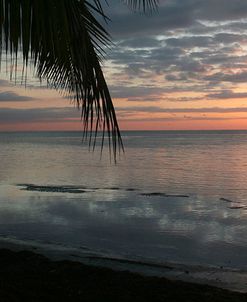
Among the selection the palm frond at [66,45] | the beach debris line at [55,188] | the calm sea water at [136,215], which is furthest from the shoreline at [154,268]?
the beach debris line at [55,188]

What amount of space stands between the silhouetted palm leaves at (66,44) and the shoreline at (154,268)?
6.35m

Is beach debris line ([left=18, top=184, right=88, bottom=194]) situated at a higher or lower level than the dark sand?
lower

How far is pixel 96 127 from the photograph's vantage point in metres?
3.43

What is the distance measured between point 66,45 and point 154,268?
8469 mm

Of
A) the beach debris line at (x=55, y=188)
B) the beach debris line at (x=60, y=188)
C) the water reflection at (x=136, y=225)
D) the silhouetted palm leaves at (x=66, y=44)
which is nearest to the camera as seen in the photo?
the silhouetted palm leaves at (x=66, y=44)

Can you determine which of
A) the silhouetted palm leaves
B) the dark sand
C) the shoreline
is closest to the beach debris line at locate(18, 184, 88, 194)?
the shoreline

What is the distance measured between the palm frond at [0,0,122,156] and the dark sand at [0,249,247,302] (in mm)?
3294

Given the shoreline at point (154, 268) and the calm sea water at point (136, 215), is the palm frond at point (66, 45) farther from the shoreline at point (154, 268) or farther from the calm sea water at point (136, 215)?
the calm sea water at point (136, 215)

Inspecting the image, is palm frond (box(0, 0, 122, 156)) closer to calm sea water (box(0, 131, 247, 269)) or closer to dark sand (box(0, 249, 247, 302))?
dark sand (box(0, 249, 247, 302))

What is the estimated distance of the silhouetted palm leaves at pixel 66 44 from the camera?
2834 millimetres

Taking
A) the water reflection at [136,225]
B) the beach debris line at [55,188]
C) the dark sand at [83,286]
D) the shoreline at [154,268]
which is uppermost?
the dark sand at [83,286]

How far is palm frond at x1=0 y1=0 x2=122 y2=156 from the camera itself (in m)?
2.83

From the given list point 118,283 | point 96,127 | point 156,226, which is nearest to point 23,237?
point 156,226

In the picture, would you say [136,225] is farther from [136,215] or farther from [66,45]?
[66,45]
